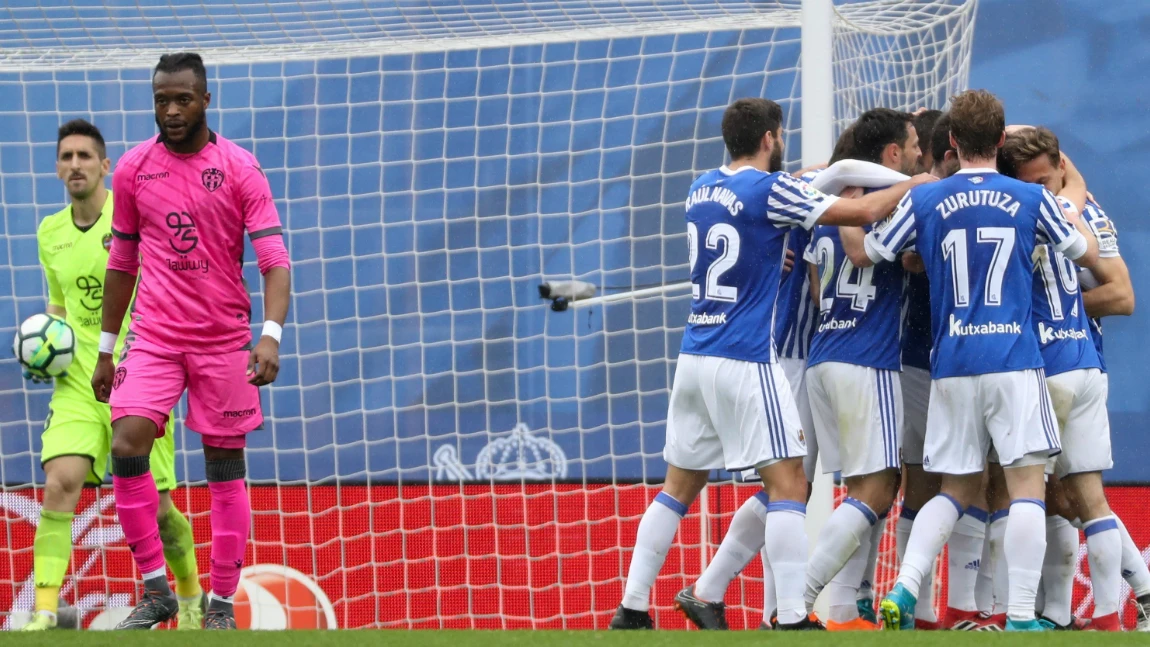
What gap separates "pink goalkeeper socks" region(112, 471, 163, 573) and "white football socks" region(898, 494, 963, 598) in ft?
7.84

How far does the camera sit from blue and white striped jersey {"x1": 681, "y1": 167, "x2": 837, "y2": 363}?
4.30 m

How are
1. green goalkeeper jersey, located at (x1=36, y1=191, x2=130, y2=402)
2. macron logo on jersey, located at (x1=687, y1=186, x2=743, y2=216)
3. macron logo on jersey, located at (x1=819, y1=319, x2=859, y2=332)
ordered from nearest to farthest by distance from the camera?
macron logo on jersey, located at (x1=687, y1=186, x2=743, y2=216) → macron logo on jersey, located at (x1=819, y1=319, x2=859, y2=332) → green goalkeeper jersey, located at (x1=36, y1=191, x2=130, y2=402)

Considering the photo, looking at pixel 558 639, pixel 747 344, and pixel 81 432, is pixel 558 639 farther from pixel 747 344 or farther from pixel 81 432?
pixel 81 432

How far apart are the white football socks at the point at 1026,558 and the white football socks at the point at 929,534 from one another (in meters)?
0.22

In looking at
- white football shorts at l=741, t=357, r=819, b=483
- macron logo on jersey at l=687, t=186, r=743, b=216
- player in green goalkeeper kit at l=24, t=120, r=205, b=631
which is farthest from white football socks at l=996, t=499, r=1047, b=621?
player in green goalkeeper kit at l=24, t=120, r=205, b=631

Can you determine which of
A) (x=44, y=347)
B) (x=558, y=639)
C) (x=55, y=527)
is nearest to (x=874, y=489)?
(x=558, y=639)

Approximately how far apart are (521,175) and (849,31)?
405 cm

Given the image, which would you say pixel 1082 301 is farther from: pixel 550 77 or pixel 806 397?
pixel 550 77

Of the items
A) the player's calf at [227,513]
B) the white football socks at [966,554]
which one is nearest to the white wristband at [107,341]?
the player's calf at [227,513]

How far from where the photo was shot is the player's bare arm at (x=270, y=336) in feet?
13.9

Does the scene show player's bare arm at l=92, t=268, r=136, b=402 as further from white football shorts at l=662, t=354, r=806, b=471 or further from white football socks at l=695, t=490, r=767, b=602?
white football socks at l=695, t=490, r=767, b=602

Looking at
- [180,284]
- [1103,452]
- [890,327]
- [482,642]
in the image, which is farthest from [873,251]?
[180,284]

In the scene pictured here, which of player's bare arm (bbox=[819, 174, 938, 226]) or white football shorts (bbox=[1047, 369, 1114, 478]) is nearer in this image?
player's bare arm (bbox=[819, 174, 938, 226])

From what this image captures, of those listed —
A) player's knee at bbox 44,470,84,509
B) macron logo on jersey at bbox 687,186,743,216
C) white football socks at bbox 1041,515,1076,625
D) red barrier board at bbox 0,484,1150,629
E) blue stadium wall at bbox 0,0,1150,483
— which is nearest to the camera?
macron logo on jersey at bbox 687,186,743,216
